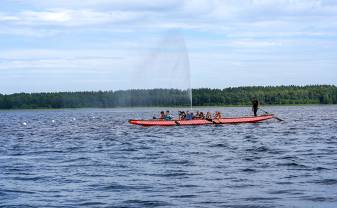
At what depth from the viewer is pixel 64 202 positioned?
23.6m

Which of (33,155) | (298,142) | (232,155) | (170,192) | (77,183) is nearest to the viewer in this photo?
(170,192)

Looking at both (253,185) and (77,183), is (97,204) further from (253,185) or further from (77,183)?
(253,185)

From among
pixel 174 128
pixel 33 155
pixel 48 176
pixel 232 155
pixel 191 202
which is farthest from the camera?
pixel 174 128

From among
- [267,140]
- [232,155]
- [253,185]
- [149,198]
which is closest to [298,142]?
[267,140]

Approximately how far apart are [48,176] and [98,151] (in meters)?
13.0

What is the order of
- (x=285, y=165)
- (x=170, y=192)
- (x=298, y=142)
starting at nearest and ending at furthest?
(x=170, y=192), (x=285, y=165), (x=298, y=142)

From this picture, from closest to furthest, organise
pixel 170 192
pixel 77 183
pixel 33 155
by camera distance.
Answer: pixel 170 192 < pixel 77 183 < pixel 33 155

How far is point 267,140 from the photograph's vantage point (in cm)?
4931

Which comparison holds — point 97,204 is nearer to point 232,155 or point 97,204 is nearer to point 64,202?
point 64,202

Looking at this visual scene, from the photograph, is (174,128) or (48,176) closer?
(48,176)

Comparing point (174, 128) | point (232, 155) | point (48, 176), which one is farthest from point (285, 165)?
point (174, 128)

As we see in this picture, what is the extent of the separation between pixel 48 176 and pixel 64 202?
22.0 feet

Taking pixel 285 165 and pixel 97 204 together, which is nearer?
pixel 97 204

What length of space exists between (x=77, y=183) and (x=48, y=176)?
2.93m
